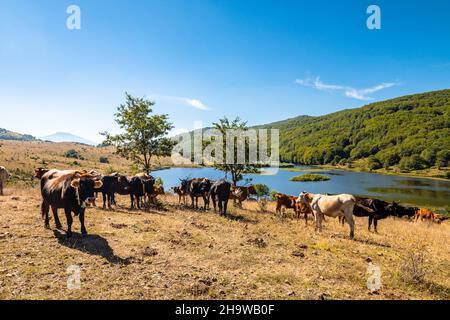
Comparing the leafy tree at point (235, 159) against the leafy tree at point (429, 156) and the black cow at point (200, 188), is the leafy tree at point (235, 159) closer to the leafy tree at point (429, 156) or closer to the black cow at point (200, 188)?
the black cow at point (200, 188)

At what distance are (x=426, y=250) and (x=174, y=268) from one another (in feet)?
39.5

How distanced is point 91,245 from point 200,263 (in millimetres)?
4129

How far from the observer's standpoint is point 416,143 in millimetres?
178875

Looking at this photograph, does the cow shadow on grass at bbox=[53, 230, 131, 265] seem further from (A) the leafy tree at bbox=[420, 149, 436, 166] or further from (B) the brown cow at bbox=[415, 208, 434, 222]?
(A) the leafy tree at bbox=[420, 149, 436, 166]

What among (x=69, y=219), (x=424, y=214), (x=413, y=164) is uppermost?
(x=69, y=219)

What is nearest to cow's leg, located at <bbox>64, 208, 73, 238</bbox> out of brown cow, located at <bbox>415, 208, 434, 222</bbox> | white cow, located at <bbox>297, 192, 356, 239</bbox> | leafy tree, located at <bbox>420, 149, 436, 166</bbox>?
white cow, located at <bbox>297, 192, 356, 239</bbox>

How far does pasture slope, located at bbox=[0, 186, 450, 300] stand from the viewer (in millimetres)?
6980

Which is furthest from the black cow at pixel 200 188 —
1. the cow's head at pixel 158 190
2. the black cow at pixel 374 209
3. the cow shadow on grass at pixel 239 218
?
the black cow at pixel 374 209

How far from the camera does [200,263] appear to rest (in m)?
9.00

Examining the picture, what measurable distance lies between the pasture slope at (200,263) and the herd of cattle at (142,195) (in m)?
1.29

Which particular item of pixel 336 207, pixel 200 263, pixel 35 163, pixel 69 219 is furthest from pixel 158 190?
pixel 35 163

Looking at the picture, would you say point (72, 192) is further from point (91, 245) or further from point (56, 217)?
point (91, 245)
